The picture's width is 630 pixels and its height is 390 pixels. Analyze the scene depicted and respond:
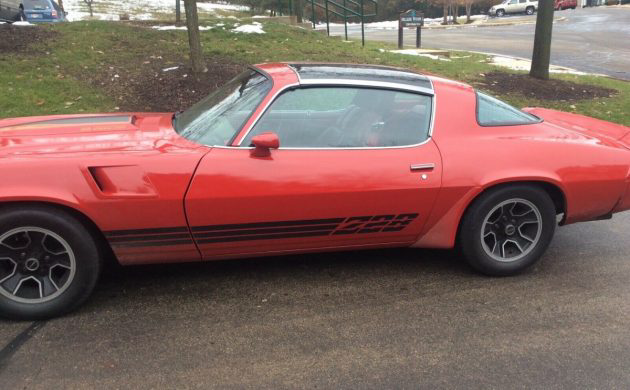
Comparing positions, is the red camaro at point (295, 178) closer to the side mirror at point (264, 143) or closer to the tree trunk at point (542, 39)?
the side mirror at point (264, 143)

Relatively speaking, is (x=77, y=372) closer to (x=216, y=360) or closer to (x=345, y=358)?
(x=216, y=360)

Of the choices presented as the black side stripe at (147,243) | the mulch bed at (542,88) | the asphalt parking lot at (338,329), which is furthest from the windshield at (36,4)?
the black side stripe at (147,243)

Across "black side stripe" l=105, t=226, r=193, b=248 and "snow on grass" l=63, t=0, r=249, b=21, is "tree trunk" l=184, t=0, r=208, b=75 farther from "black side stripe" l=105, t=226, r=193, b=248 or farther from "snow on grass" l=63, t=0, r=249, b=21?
"snow on grass" l=63, t=0, r=249, b=21

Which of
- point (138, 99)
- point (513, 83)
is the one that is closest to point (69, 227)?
point (138, 99)

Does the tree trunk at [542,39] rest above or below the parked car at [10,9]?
below

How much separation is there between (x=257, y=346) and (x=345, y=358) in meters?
0.48

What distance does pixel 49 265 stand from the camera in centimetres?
307

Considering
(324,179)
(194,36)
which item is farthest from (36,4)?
(324,179)

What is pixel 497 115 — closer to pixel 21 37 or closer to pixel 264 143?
pixel 264 143

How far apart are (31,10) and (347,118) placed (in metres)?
19.0

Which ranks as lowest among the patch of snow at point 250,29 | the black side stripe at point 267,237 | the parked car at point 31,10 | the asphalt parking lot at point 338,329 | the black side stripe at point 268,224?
the asphalt parking lot at point 338,329

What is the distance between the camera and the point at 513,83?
1004 cm

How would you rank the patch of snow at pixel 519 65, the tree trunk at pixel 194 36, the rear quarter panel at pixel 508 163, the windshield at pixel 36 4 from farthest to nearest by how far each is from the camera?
the windshield at pixel 36 4
the patch of snow at pixel 519 65
the tree trunk at pixel 194 36
the rear quarter panel at pixel 508 163

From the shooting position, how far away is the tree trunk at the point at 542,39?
9.85 metres
